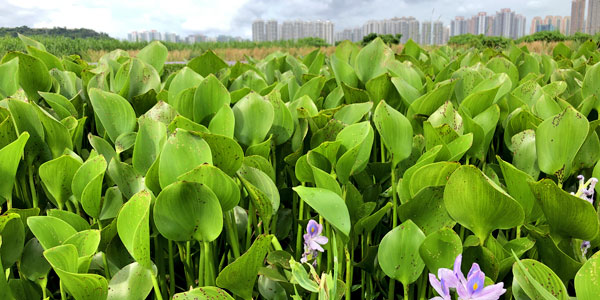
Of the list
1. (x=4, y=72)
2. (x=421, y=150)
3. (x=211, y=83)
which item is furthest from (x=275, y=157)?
(x=4, y=72)

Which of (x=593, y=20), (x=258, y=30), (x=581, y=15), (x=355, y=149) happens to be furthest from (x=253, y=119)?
(x=258, y=30)

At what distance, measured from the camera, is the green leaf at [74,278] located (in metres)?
0.65

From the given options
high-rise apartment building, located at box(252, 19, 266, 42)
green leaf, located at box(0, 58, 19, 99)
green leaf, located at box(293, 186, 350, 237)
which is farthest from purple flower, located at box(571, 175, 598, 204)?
high-rise apartment building, located at box(252, 19, 266, 42)

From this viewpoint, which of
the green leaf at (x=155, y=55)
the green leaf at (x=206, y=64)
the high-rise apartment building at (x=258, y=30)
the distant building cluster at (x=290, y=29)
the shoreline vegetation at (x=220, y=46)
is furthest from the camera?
the high-rise apartment building at (x=258, y=30)

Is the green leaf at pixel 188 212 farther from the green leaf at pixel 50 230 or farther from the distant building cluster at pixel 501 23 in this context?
the distant building cluster at pixel 501 23

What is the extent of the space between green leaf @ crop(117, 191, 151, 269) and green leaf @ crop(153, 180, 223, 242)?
2cm

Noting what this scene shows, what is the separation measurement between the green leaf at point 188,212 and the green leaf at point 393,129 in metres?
0.38

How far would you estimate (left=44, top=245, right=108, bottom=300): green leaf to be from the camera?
2.15 feet

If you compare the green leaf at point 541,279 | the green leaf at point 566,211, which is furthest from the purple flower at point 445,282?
the green leaf at point 566,211

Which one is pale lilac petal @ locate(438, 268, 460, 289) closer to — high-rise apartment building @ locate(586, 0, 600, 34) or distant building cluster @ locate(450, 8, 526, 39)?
high-rise apartment building @ locate(586, 0, 600, 34)

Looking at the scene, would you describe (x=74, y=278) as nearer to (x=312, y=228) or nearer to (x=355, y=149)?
(x=312, y=228)

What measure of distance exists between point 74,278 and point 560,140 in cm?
85

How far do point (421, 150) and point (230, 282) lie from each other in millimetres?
538

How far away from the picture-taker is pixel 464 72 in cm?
145
